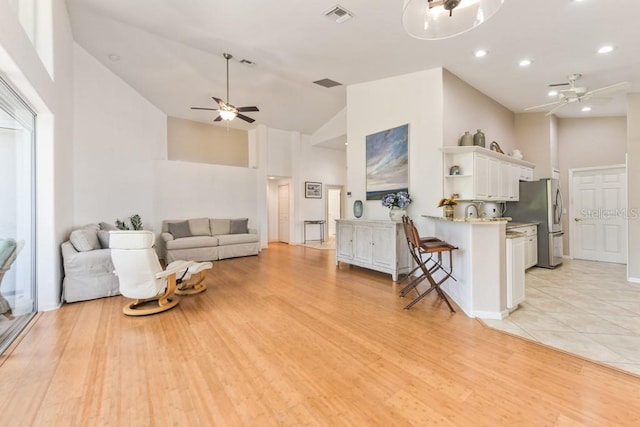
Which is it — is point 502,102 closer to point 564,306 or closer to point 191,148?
point 564,306

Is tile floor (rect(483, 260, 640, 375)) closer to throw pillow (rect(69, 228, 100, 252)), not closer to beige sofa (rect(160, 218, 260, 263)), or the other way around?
throw pillow (rect(69, 228, 100, 252))

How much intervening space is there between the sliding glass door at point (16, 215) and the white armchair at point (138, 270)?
85cm

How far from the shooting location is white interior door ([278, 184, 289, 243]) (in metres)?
9.05

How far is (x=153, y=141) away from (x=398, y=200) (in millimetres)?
5804

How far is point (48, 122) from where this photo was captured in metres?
3.36

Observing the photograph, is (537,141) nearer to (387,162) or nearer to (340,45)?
(387,162)

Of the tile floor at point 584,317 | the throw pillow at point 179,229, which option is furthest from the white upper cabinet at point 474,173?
the throw pillow at point 179,229

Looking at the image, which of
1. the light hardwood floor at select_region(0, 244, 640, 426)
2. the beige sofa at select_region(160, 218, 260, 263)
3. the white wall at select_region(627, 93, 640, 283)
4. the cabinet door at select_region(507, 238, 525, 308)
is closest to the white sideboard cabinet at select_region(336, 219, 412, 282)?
the light hardwood floor at select_region(0, 244, 640, 426)

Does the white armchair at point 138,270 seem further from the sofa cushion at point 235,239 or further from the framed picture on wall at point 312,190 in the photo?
the framed picture on wall at point 312,190

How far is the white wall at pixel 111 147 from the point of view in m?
5.14

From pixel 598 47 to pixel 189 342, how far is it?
6012 mm

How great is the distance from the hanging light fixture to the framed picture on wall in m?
6.78

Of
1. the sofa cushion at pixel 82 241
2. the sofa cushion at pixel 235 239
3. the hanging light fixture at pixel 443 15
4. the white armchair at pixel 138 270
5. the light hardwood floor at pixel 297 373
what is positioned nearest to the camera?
the light hardwood floor at pixel 297 373

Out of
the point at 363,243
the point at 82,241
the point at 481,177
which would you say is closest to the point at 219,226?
the point at 82,241
